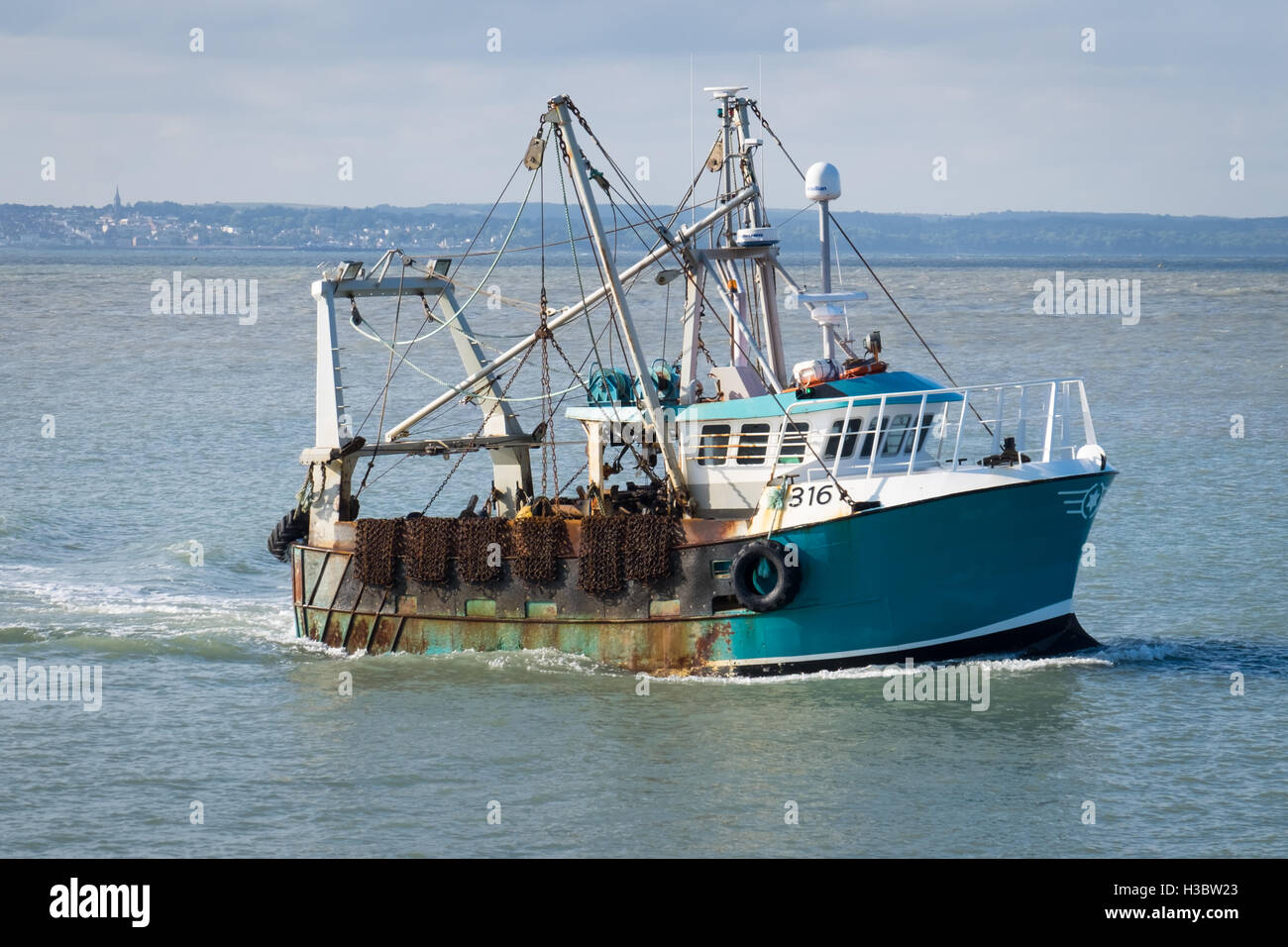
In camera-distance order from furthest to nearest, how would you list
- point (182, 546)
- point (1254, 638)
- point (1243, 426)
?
point (1243, 426) → point (182, 546) → point (1254, 638)

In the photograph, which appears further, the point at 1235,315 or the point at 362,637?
the point at 1235,315

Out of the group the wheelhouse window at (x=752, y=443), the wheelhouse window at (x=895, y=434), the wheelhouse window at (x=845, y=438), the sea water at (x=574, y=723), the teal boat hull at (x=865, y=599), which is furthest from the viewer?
the wheelhouse window at (x=752, y=443)

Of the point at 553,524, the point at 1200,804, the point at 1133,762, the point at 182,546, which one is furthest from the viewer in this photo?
the point at 182,546

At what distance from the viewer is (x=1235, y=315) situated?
4341 inches

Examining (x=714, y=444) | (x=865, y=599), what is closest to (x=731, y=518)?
(x=714, y=444)

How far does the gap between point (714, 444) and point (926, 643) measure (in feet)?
14.7

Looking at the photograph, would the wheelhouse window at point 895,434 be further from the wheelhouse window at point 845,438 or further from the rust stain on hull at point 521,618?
the rust stain on hull at point 521,618

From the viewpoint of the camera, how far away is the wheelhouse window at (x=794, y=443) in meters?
25.4

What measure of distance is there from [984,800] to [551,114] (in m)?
12.6

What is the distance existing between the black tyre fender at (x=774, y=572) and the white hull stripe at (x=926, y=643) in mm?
892

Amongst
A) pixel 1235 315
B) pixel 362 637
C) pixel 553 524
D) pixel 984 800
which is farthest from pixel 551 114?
pixel 1235 315

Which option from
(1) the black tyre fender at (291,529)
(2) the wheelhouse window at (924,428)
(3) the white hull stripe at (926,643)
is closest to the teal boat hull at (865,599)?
(3) the white hull stripe at (926,643)

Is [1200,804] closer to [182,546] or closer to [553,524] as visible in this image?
[553,524]

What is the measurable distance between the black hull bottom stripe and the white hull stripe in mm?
44
